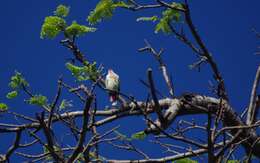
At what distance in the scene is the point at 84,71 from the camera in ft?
23.2

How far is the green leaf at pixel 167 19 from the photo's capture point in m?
6.56

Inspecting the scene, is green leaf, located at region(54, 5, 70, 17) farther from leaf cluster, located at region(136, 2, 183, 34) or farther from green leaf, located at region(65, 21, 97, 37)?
leaf cluster, located at region(136, 2, 183, 34)

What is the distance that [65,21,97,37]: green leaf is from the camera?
805cm

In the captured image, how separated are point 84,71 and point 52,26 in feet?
5.18

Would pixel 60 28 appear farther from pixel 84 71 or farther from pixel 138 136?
pixel 138 136

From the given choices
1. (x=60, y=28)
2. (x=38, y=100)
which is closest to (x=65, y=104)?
(x=38, y=100)

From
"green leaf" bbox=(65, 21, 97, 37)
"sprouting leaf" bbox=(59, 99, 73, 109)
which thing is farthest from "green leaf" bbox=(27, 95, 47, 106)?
"green leaf" bbox=(65, 21, 97, 37)

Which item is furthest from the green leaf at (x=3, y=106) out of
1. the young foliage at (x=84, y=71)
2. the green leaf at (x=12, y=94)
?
the young foliage at (x=84, y=71)

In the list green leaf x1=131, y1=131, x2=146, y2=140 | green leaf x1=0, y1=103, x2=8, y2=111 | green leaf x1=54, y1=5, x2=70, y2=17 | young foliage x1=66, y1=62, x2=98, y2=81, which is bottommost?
green leaf x1=131, y1=131, x2=146, y2=140

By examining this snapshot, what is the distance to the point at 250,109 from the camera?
19.9 ft

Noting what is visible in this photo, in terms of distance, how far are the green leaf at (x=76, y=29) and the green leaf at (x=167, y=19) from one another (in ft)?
5.76

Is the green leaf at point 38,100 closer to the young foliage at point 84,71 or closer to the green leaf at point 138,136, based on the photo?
the young foliage at point 84,71

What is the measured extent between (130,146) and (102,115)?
2129 mm

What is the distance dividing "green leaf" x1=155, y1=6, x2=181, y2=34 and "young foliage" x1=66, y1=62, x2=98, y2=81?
118 centimetres
